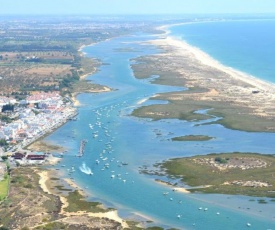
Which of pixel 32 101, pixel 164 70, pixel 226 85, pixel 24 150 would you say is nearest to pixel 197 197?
pixel 24 150

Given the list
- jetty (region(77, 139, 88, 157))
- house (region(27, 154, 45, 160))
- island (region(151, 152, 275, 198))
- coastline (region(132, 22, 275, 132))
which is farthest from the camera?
coastline (region(132, 22, 275, 132))

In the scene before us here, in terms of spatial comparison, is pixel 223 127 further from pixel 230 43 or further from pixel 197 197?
pixel 230 43

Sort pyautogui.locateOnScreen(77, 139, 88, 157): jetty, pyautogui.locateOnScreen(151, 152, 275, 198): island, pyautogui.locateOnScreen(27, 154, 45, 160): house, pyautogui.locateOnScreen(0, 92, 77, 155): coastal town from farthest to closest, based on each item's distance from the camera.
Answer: pyautogui.locateOnScreen(0, 92, 77, 155): coastal town < pyautogui.locateOnScreen(77, 139, 88, 157): jetty < pyautogui.locateOnScreen(27, 154, 45, 160): house < pyautogui.locateOnScreen(151, 152, 275, 198): island

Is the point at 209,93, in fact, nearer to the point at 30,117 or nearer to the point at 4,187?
the point at 30,117

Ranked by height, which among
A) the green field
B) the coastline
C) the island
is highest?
the coastline

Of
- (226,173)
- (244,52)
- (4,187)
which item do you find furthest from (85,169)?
(244,52)

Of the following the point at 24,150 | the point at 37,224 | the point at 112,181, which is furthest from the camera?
the point at 24,150

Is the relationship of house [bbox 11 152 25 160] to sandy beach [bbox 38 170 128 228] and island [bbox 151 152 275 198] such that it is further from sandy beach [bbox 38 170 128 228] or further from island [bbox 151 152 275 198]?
island [bbox 151 152 275 198]

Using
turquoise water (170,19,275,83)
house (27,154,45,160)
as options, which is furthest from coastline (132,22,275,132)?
house (27,154,45,160)

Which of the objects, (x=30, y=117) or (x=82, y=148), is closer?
(x=82, y=148)
